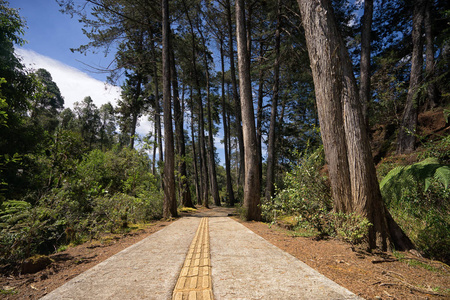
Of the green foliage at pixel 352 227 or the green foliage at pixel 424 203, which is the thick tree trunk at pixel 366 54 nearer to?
the green foliage at pixel 424 203

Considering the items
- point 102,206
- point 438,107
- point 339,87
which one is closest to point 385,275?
point 339,87

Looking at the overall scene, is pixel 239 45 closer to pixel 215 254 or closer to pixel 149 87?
pixel 215 254

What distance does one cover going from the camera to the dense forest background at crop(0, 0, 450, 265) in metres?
3.33

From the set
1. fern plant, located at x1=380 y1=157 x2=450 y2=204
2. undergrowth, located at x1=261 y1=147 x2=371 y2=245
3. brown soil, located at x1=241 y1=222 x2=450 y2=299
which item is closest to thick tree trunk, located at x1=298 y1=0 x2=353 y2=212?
undergrowth, located at x1=261 y1=147 x2=371 y2=245

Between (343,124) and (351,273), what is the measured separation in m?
2.17

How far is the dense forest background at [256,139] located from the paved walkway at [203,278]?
1.55 metres

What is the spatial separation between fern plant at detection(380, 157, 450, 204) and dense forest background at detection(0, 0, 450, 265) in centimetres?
2

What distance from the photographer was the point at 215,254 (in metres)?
2.41

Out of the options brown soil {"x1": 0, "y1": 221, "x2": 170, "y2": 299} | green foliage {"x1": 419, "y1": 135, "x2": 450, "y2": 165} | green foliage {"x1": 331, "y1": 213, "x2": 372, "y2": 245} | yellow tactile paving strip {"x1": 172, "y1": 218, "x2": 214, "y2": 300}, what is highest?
green foliage {"x1": 419, "y1": 135, "x2": 450, "y2": 165}

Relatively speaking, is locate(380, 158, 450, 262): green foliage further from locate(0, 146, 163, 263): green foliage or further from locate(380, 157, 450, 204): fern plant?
locate(0, 146, 163, 263): green foliage

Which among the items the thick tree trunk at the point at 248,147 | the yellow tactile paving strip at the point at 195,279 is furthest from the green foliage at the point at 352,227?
the thick tree trunk at the point at 248,147

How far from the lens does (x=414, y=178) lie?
372cm

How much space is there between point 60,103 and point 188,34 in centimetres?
3614

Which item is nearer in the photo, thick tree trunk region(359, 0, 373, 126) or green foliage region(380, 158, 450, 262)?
green foliage region(380, 158, 450, 262)
